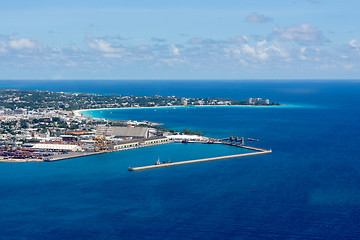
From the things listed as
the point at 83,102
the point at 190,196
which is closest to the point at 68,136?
the point at 190,196

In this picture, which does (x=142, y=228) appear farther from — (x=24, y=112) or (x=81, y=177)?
(x=24, y=112)

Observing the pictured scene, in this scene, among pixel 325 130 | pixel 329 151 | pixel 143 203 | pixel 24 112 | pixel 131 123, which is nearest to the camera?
pixel 143 203

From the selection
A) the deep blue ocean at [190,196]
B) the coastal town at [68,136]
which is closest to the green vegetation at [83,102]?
the coastal town at [68,136]

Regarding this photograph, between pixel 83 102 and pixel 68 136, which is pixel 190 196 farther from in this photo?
pixel 83 102

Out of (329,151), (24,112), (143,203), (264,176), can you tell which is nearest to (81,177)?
(143,203)

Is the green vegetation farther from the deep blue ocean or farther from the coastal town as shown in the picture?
the deep blue ocean

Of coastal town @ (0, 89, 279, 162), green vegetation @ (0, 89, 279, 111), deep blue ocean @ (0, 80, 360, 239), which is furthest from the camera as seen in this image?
green vegetation @ (0, 89, 279, 111)

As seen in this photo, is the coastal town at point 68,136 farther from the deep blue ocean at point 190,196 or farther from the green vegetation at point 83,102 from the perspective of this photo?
the green vegetation at point 83,102

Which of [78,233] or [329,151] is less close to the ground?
[329,151]

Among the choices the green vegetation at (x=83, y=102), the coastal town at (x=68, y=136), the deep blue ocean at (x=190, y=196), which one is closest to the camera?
the deep blue ocean at (x=190, y=196)

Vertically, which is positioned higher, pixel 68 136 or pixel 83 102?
pixel 83 102

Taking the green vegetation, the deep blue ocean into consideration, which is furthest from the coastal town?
the green vegetation
